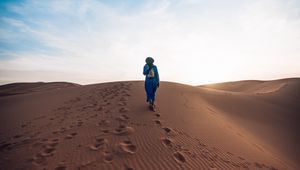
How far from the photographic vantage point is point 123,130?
21.7 ft

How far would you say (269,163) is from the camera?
20.4 feet

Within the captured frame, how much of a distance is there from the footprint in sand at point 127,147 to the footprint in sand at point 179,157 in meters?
0.95

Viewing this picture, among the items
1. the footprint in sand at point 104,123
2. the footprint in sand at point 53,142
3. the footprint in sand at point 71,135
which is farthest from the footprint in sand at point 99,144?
the footprint in sand at point 104,123

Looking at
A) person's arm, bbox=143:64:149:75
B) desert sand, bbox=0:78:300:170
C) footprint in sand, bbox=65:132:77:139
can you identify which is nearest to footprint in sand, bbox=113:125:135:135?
desert sand, bbox=0:78:300:170

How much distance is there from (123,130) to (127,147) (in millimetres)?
1009

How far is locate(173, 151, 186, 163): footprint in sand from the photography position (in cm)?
521

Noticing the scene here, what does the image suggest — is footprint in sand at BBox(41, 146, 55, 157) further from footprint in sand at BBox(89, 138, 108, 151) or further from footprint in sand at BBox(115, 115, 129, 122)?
footprint in sand at BBox(115, 115, 129, 122)

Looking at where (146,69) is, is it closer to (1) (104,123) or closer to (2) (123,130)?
(1) (104,123)

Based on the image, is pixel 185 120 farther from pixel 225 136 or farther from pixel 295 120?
pixel 295 120

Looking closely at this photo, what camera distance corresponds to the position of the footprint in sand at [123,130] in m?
6.42

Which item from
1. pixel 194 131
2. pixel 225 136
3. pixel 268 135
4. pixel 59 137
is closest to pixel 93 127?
pixel 59 137

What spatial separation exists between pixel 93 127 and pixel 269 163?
489 centimetres

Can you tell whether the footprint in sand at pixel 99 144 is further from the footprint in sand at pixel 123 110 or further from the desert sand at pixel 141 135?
the footprint in sand at pixel 123 110

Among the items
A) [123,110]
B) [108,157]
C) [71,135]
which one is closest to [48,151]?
[71,135]
